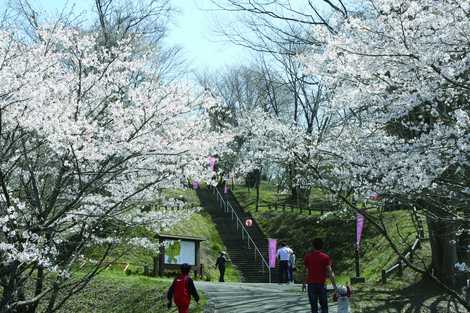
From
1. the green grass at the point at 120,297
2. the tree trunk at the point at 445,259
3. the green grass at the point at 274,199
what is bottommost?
the green grass at the point at 120,297

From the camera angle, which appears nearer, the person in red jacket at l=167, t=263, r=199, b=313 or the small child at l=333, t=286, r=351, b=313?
the small child at l=333, t=286, r=351, b=313

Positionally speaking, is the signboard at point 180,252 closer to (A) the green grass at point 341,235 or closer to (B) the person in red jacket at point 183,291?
(A) the green grass at point 341,235

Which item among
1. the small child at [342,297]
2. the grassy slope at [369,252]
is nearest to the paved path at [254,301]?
the grassy slope at [369,252]

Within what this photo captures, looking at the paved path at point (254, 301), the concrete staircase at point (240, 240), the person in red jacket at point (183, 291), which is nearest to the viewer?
the person in red jacket at point (183, 291)

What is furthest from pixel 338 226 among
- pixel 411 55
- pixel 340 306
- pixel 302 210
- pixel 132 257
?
pixel 411 55

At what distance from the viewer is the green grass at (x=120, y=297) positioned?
46.6 feet

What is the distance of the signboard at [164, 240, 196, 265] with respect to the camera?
69.9ft

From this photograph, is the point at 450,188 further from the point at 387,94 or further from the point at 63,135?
the point at 63,135

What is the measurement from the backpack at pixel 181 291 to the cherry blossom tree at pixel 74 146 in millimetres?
1181

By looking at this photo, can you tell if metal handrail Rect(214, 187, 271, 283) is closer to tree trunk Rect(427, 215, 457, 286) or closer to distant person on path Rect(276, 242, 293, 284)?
distant person on path Rect(276, 242, 293, 284)

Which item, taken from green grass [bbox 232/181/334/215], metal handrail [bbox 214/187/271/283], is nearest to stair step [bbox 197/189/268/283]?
metal handrail [bbox 214/187/271/283]

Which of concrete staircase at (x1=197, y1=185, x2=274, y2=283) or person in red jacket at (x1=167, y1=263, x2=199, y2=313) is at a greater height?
concrete staircase at (x1=197, y1=185, x2=274, y2=283)

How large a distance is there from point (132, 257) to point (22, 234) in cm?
1689

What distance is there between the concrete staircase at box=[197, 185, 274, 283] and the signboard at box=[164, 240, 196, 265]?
14.6 feet
